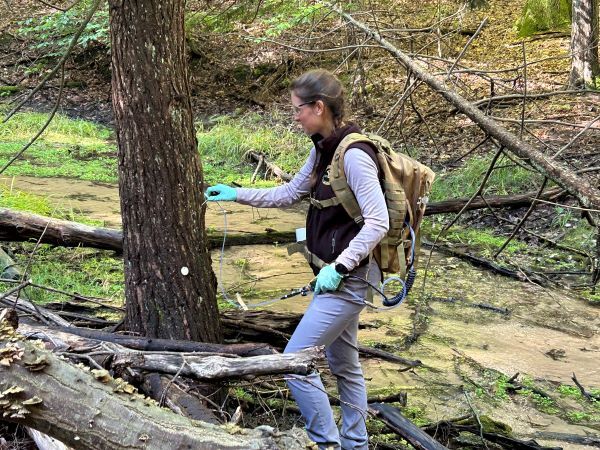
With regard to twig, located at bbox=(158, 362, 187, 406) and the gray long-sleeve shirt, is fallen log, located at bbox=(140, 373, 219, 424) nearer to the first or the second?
twig, located at bbox=(158, 362, 187, 406)

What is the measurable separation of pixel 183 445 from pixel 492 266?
5.89 metres

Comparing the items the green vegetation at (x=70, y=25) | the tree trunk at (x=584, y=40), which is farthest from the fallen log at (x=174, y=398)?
the tree trunk at (x=584, y=40)

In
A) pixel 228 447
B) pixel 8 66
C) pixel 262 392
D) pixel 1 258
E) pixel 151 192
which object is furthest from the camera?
pixel 8 66

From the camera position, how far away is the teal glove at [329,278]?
3.22 metres

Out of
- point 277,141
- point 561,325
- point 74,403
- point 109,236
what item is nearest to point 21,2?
point 277,141

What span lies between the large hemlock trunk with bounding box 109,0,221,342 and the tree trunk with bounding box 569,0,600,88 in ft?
32.3

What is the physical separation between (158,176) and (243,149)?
8.75m

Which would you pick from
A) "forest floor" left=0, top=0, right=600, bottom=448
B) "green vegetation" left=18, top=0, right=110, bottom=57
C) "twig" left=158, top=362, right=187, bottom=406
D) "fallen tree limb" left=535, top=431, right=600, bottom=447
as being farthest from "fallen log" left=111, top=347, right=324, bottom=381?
"green vegetation" left=18, top=0, right=110, bottom=57

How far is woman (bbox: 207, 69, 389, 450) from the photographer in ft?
10.3

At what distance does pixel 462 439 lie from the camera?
4160mm

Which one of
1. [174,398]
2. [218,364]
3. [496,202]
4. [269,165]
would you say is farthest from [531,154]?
[269,165]

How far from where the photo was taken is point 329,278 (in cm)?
324

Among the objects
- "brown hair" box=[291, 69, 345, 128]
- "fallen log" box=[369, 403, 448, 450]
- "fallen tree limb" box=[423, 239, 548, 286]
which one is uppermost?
"brown hair" box=[291, 69, 345, 128]

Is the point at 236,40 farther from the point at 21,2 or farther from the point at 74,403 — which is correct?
the point at 74,403
